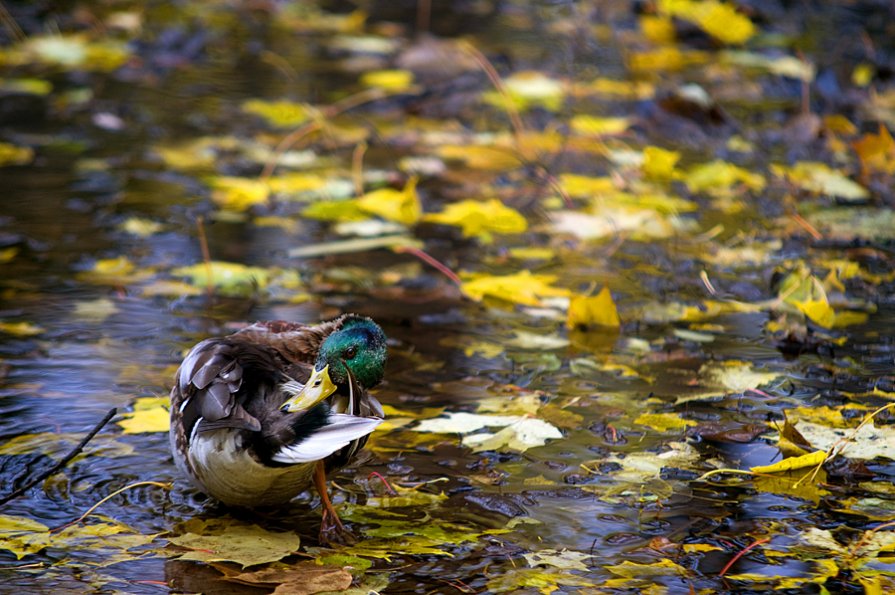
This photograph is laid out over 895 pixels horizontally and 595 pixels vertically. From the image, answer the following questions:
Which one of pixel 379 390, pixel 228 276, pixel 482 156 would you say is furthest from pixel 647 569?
pixel 482 156

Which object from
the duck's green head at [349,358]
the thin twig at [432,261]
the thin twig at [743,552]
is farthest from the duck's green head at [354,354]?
the thin twig at [432,261]

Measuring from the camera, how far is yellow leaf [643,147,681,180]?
487cm

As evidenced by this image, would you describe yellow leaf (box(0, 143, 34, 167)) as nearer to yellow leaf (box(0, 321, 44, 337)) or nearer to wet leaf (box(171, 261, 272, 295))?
wet leaf (box(171, 261, 272, 295))

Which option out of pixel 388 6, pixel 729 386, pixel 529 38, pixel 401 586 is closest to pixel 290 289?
pixel 729 386

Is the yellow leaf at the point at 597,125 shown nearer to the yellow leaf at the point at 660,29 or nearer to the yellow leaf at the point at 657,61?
the yellow leaf at the point at 657,61

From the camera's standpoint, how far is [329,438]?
2229mm

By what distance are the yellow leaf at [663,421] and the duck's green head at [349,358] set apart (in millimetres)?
926

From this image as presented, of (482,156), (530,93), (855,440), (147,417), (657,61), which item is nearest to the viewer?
(855,440)

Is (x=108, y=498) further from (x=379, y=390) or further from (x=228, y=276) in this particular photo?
(x=228, y=276)

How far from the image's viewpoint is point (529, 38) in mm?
7375

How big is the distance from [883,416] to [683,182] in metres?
2.20

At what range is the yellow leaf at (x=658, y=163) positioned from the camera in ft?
16.0

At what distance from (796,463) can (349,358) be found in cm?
115

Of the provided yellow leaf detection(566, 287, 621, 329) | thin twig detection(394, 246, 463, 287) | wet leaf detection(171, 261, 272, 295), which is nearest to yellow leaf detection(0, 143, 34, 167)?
wet leaf detection(171, 261, 272, 295)
